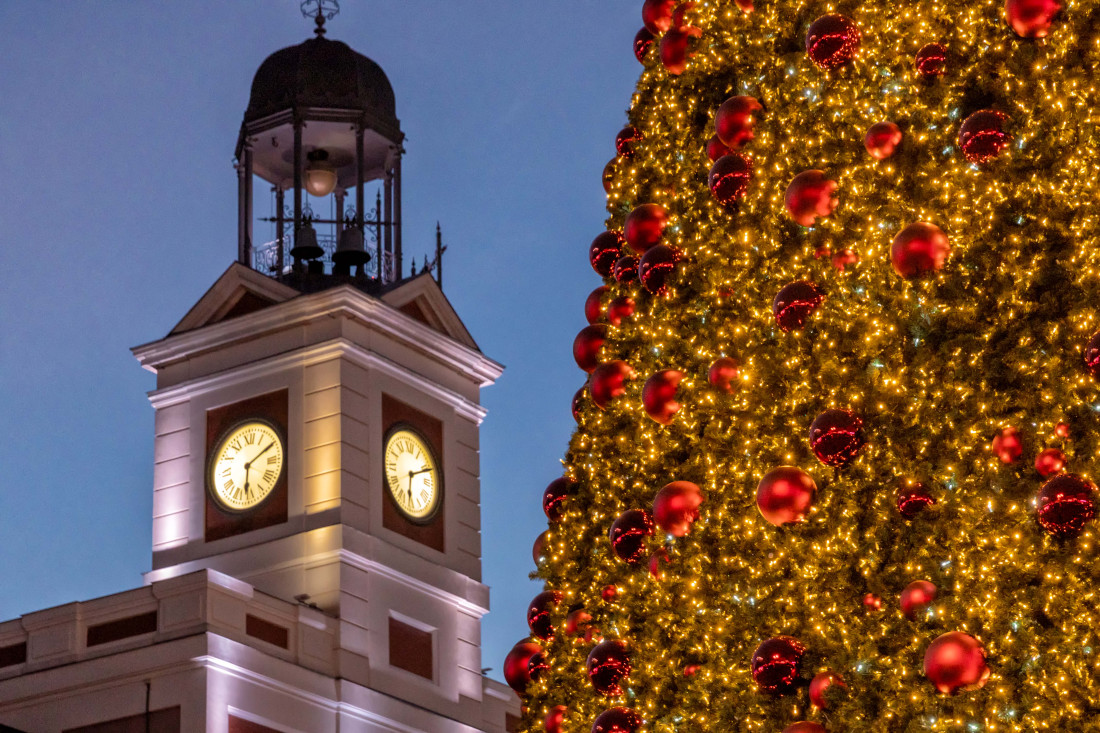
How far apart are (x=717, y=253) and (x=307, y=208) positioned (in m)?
19.4

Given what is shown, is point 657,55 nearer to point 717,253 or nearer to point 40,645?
point 717,253

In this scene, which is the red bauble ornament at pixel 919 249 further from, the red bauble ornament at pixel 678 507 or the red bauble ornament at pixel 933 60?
the red bauble ornament at pixel 678 507

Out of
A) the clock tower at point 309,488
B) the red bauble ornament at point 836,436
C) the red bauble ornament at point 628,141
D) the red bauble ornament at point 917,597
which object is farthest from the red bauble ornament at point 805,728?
the clock tower at point 309,488

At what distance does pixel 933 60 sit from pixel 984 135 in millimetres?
586

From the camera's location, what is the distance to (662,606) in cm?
911

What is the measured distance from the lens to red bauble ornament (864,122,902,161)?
8.27 meters

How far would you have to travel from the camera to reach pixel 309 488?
2525cm

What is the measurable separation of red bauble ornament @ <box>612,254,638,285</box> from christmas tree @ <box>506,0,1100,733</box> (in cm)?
2

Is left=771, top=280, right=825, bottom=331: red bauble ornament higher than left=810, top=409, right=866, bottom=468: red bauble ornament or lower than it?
higher

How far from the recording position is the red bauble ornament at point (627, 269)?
9797mm

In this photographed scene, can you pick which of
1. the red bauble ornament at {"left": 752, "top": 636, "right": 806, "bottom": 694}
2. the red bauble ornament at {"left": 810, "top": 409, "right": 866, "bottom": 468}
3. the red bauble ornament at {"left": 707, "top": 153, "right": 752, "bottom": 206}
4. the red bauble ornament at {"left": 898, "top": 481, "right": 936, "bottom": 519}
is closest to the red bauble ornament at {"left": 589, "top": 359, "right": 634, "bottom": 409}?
the red bauble ornament at {"left": 707, "top": 153, "right": 752, "bottom": 206}

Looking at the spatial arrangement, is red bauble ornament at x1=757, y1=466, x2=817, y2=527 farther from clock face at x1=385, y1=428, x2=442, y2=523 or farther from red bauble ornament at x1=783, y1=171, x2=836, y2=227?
clock face at x1=385, y1=428, x2=442, y2=523

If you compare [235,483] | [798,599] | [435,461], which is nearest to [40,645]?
[235,483]

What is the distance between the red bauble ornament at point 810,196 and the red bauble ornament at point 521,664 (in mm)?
3080
